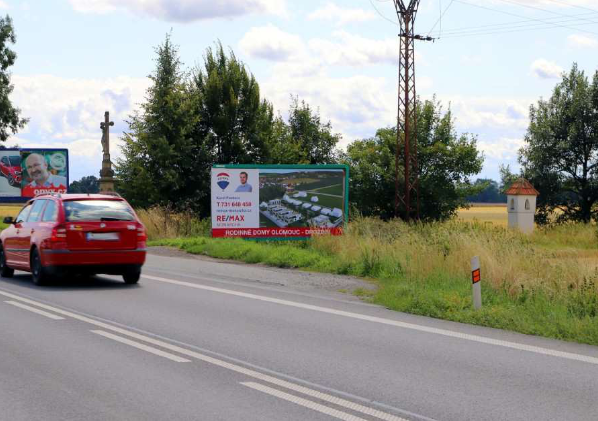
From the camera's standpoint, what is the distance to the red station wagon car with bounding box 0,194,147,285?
1405 cm

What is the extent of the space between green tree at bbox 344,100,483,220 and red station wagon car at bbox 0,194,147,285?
38077 millimetres

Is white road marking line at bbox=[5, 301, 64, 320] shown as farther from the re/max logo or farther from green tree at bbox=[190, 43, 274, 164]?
green tree at bbox=[190, 43, 274, 164]

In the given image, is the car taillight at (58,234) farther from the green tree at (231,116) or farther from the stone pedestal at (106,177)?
the green tree at (231,116)

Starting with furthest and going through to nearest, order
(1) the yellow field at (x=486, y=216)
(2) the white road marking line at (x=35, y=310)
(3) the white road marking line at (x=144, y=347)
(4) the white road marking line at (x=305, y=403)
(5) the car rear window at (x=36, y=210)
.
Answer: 1. (1) the yellow field at (x=486, y=216)
2. (5) the car rear window at (x=36, y=210)
3. (2) the white road marking line at (x=35, y=310)
4. (3) the white road marking line at (x=144, y=347)
5. (4) the white road marking line at (x=305, y=403)

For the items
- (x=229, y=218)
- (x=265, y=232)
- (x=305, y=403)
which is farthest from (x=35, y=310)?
(x=265, y=232)

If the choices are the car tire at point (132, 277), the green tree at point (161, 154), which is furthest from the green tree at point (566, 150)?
the car tire at point (132, 277)

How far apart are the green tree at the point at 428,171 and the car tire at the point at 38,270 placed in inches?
1513

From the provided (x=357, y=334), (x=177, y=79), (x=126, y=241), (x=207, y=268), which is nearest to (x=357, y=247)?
(x=207, y=268)

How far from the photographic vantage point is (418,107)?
182ft

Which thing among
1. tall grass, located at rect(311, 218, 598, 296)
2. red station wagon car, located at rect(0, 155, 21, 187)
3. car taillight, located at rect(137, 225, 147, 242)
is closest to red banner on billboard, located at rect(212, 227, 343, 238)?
tall grass, located at rect(311, 218, 598, 296)

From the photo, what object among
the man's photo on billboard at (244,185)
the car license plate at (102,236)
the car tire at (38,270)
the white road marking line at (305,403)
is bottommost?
the white road marking line at (305,403)

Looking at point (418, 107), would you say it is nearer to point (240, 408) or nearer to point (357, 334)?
point (357, 334)

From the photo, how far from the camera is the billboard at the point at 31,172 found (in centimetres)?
4753

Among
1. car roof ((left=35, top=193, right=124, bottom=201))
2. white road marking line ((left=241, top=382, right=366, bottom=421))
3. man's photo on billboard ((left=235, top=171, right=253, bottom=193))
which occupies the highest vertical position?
man's photo on billboard ((left=235, top=171, right=253, bottom=193))
